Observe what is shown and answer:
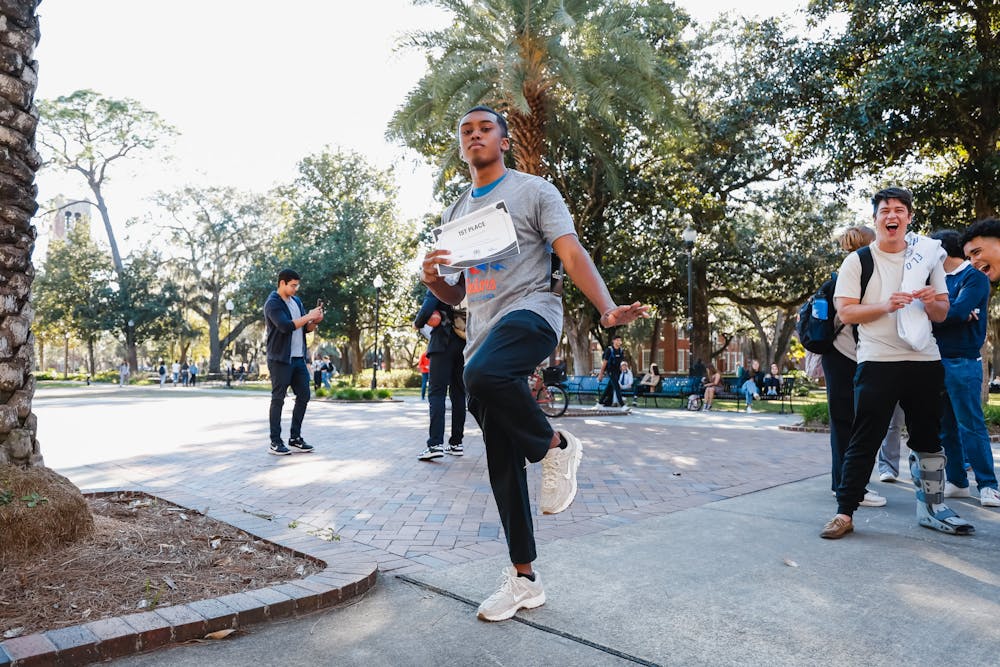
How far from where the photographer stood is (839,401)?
15.6 ft

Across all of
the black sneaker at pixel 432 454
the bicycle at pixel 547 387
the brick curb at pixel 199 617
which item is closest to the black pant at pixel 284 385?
the black sneaker at pixel 432 454

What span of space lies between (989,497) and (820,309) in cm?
170

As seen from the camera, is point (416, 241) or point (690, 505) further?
point (416, 241)

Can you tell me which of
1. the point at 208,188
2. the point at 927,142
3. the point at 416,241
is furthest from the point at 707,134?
the point at 208,188

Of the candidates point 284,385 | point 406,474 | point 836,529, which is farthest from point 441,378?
point 836,529

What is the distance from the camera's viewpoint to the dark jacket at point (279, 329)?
722 centimetres

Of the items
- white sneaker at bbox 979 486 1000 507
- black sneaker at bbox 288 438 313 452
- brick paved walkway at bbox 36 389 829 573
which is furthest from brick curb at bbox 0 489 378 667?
black sneaker at bbox 288 438 313 452

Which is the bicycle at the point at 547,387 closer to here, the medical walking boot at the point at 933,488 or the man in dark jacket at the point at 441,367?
the man in dark jacket at the point at 441,367

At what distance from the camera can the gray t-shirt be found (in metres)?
2.76

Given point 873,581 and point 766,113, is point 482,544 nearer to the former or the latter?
Result: point 873,581

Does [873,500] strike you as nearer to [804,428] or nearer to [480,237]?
[480,237]

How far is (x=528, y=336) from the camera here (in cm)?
263

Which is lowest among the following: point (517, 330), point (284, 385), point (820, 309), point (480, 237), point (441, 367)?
point (284, 385)

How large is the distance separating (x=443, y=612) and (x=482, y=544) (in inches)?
40.3
